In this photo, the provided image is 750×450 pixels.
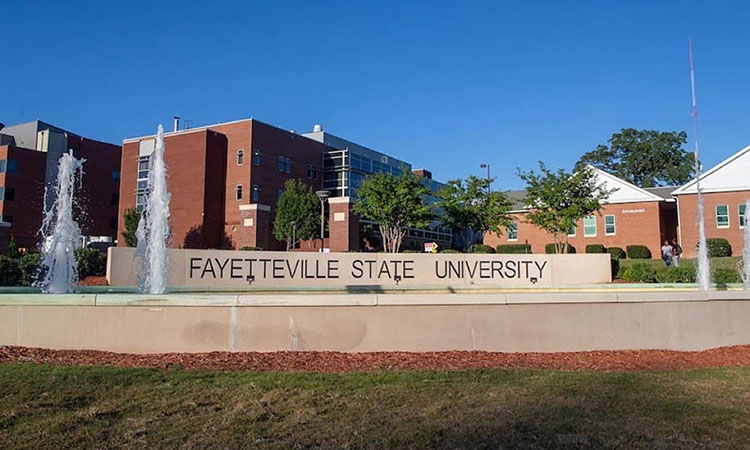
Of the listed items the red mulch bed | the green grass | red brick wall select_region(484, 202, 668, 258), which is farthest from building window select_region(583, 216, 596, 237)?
the green grass

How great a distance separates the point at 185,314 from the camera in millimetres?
8297

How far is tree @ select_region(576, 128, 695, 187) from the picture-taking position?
7519 cm

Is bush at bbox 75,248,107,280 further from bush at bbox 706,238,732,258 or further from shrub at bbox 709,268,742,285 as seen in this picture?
bush at bbox 706,238,732,258

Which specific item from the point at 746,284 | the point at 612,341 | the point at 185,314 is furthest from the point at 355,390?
the point at 746,284

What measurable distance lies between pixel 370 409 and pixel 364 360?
228cm

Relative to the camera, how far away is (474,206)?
3247cm

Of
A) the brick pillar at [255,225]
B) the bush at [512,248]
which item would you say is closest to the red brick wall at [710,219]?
the bush at [512,248]

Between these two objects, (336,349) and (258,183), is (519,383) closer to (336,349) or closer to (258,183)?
(336,349)

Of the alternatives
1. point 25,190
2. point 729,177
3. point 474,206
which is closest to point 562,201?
point 474,206

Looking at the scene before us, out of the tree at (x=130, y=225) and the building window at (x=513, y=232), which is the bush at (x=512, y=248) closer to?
the building window at (x=513, y=232)

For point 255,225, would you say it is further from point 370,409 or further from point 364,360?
point 370,409

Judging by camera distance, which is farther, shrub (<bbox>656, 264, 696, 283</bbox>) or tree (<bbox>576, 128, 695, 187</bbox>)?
tree (<bbox>576, 128, 695, 187</bbox>)


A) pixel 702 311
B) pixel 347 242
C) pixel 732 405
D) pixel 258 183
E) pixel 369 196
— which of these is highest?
pixel 258 183

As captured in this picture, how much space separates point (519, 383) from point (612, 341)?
3.10 metres
